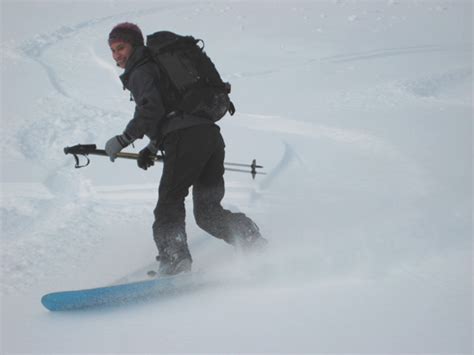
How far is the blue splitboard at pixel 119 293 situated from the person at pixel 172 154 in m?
0.13

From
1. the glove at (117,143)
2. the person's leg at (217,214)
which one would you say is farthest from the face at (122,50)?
the person's leg at (217,214)

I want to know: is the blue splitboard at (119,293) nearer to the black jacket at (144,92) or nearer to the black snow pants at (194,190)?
the black snow pants at (194,190)

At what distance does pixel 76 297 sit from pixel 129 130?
3.43ft

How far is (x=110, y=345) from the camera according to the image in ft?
9.32

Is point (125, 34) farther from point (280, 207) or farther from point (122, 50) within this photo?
point (280, 207)

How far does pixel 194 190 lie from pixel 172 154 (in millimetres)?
415

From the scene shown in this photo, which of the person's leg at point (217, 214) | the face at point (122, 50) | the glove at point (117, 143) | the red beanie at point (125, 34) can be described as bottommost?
the person's leg at point (217, 214)

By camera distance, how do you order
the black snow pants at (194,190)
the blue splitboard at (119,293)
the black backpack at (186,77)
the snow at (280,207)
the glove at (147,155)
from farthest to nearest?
the glove at (147,155), the black snow pants at (194,190), the black backpack at (186,77), the blue splitboard at (119,293), the snow at (280,207)

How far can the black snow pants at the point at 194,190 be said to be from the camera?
135 inches

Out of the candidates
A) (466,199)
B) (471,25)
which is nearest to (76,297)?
(466,199)

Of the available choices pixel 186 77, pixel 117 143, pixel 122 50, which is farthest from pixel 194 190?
pixel 122 50

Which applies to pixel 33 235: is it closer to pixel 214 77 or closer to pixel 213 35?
pixel 214 77

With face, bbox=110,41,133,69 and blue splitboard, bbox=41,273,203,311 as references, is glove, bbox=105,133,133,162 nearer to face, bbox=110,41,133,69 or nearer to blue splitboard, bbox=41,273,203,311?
face, bbox=110,41,133,69

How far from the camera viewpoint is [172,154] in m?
3.43
